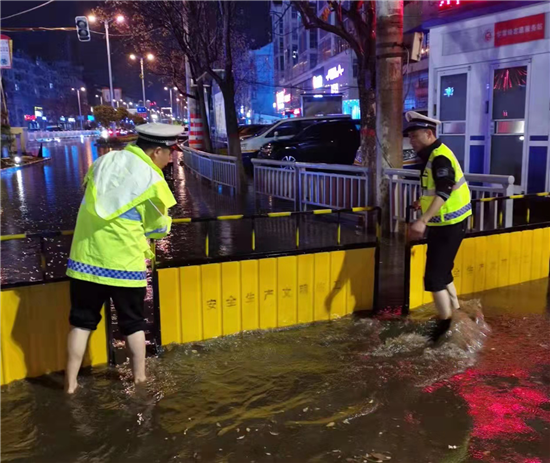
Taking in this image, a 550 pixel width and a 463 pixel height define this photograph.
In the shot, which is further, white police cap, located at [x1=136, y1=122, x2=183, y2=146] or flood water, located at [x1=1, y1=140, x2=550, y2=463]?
white police cap, located at [x1=136, y1=122, x2=183, y2=146]

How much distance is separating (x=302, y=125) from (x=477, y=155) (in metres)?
8.29

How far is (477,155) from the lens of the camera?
12.4 m

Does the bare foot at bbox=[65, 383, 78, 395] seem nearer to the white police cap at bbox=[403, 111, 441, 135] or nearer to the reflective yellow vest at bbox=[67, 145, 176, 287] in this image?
the reflective yellow vest at bbox=[67, 145, 176, 287]

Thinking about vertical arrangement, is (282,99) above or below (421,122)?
above

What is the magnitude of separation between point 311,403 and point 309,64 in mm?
54481

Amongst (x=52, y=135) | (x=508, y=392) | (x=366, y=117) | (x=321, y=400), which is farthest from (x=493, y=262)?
(x=52, y=135)

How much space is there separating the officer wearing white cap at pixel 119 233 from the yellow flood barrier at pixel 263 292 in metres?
0.75

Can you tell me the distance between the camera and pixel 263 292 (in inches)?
201

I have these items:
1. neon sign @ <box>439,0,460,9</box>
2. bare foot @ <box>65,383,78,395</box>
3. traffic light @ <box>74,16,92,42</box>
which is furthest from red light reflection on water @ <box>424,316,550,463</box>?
traffic light @ <box>74,16,92,42</box>

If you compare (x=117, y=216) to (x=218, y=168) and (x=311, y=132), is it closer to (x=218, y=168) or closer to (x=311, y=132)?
(x=218, y=168)

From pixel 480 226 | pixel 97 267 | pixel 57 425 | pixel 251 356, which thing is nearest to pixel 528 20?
pixel 480 226

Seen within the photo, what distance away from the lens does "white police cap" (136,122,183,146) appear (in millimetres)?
3902

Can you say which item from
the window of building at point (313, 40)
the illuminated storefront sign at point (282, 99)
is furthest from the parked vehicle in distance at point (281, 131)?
the illuminated storefront sign at point (282, 99)

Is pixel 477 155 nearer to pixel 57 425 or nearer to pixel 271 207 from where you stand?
pixel 271 207
